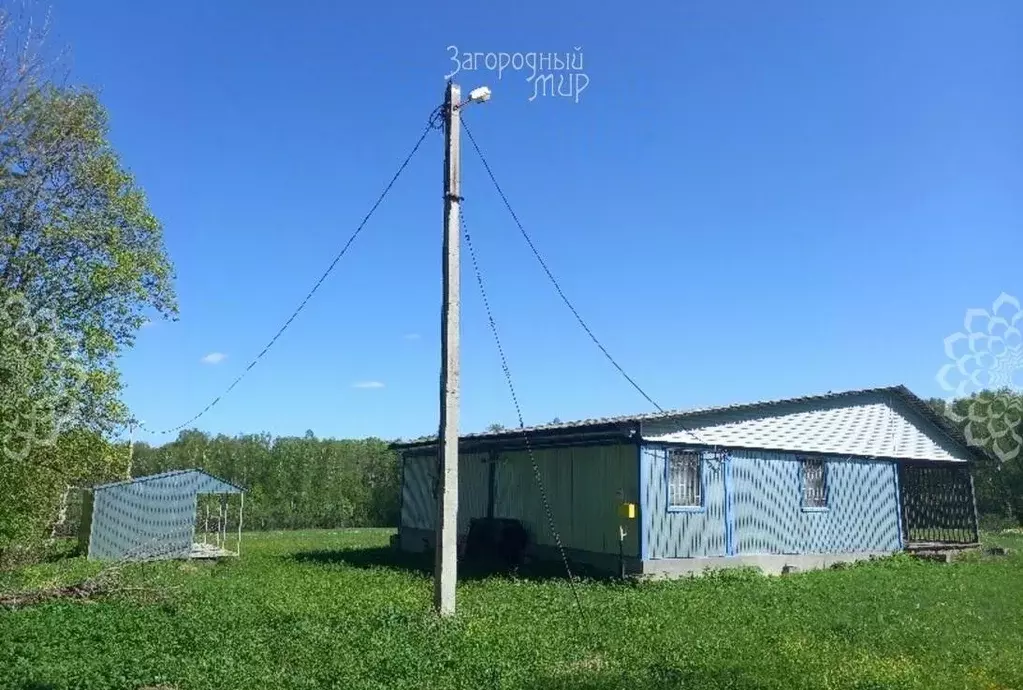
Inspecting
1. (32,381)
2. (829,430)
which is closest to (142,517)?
(32,381)

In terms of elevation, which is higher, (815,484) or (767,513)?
(815,484)

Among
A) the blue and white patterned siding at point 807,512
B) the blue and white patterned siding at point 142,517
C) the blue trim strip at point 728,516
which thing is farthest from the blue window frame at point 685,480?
the blue and white patterned siding at point 142,517

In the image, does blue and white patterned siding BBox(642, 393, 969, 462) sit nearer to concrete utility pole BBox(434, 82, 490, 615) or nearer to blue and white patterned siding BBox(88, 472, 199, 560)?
concrete utility pole BBox(434, 82, 490, 615)

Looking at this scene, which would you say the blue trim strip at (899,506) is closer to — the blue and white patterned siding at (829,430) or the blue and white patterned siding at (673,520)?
the blue and white patterned siding at (829,430)

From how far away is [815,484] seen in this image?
19.3 m

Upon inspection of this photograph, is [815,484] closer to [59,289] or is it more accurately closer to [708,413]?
[708,413]

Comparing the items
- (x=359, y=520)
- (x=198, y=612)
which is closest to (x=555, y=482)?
(x=198, y=612)

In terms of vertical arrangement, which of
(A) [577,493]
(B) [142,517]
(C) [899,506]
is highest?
(A) [577,493]

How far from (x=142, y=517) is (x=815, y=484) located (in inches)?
765

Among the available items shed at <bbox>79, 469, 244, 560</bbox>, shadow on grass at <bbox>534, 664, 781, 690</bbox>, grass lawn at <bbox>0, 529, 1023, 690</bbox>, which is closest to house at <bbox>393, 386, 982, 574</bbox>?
grass lawn at <bbox>0, 529, 1023, 690</bbox>

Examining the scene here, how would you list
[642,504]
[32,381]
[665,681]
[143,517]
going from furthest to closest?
[143,517]
[32,381]
[642,504]
[665,681]

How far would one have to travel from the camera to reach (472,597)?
13.2 metres

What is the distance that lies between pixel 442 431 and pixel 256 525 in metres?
42.0

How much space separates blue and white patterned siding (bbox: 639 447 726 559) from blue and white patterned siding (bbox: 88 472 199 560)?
14192 millimetres
